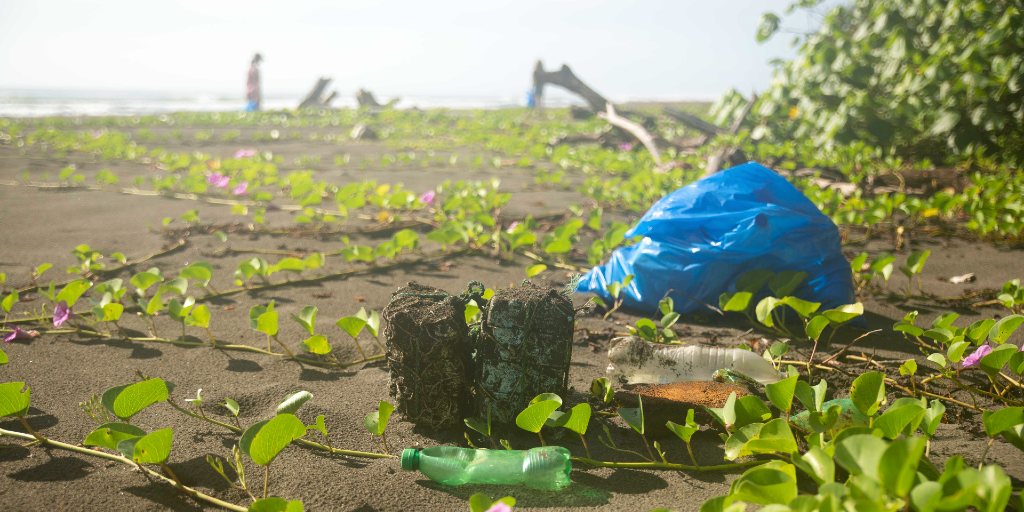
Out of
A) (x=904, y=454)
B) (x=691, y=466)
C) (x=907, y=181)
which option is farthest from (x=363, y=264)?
(x=907, y=181)

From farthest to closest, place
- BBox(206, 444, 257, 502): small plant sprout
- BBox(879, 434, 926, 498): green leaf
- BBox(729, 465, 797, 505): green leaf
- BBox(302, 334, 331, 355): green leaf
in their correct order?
BBox(302, 334, 331, 355): green leaf → BBox(206, 444, 257, 502): small plant sprout → BBox(729, 465, 797, 505): green leaf → BBox(879, 434, 926, 498): green leaf

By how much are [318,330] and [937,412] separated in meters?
1.96

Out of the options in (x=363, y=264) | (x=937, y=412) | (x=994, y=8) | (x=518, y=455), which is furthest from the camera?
(x=994, y=8)

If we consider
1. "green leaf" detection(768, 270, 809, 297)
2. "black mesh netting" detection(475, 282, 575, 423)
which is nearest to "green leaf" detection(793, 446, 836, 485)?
"black mesh netting" detection(475, 282, 575, 423)

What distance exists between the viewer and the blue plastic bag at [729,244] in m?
2.20

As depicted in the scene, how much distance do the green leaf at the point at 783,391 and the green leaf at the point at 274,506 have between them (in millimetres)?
923

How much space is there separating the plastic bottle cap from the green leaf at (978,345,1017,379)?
4.28ft

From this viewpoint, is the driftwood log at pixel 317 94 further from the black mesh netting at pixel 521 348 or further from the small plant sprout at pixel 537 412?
the small plant sprout at pixel 537 412

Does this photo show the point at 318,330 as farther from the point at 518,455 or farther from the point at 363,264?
the point at 518,455

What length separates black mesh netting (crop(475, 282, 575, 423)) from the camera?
4.47 ft

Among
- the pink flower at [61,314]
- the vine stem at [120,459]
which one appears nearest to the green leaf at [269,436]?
the vine stem at [120,459]

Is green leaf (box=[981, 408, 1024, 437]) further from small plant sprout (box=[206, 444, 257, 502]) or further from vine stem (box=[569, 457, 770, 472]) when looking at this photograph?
small plant sprout (box=[206, 444, 257, 502])

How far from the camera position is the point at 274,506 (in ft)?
3.22

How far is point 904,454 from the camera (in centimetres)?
79
